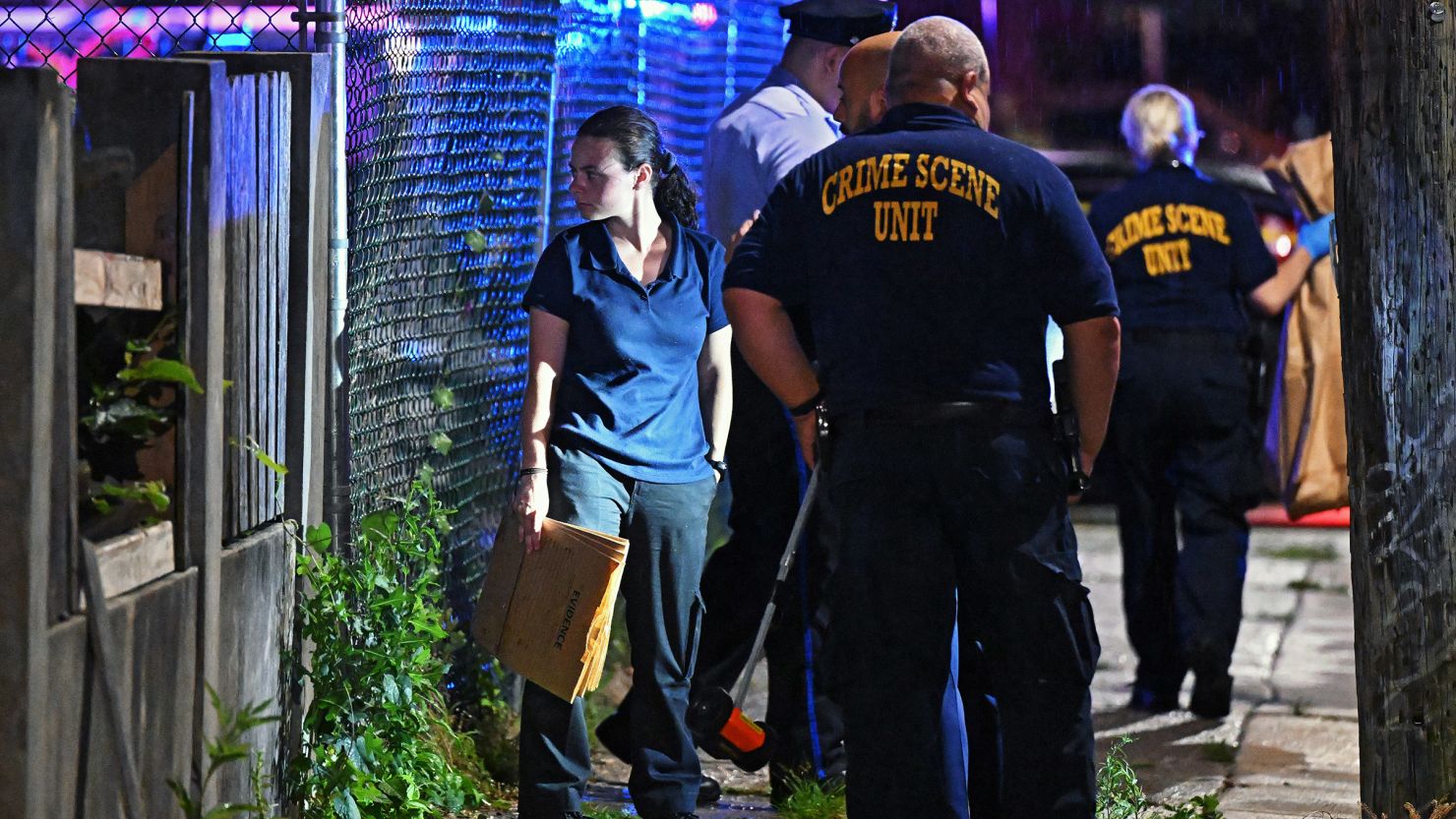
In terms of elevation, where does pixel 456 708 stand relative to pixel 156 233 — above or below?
below

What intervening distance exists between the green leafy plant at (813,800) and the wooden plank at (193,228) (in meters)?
1.95

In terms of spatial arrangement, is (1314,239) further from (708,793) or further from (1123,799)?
(708,793)

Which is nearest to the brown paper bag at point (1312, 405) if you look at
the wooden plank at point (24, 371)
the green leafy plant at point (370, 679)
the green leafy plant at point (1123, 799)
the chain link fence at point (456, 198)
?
the green leafy plant at point (1123, 799)

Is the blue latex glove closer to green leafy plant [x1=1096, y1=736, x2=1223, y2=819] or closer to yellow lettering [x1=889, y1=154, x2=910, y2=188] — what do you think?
green leafy plant [x1=1096, y1=736, x2=1223, y2=819]

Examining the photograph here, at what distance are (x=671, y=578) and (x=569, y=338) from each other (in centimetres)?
69

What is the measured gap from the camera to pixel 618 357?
456 centimetres

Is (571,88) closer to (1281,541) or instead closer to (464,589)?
(464,589)

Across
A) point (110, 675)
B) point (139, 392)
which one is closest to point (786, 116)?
point (139, 392)

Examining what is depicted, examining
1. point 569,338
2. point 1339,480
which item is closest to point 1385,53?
point 569,338

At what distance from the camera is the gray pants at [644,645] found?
4469mm

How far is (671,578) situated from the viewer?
4.63 m

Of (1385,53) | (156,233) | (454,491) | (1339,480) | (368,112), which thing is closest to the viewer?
(156,233)

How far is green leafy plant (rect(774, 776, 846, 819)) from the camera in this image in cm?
502

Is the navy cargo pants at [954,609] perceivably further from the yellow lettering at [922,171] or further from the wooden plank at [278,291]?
the wooden plank at [278,291]
